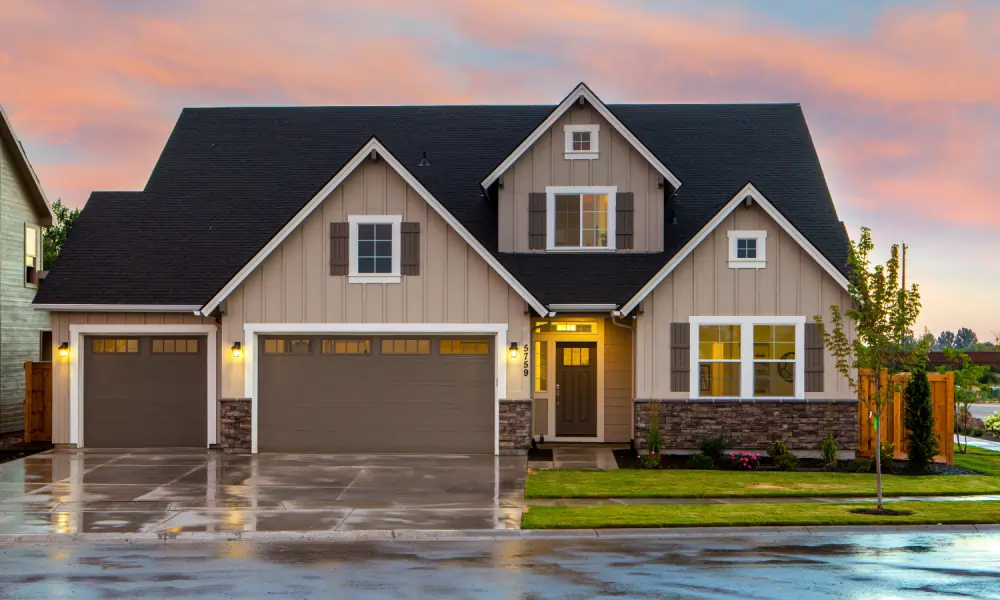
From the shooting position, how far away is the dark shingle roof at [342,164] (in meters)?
23.7

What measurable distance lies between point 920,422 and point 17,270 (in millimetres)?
23023

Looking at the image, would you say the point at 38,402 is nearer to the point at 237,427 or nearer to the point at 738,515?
the point at 237,427

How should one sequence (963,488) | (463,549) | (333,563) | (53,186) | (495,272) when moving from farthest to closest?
(53,186) < (495,272) < (963,488) < (463,549) < (333,563)

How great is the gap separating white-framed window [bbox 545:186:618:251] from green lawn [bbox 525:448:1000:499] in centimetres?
638

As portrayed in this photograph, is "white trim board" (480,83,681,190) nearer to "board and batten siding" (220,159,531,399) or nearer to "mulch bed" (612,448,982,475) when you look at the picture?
"board and batten siding" (220,159,531,399)

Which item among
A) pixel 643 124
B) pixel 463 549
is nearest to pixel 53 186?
pixel 643 124

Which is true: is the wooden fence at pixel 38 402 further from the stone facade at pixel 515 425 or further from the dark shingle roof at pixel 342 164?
the stone facade at pixel 515 425

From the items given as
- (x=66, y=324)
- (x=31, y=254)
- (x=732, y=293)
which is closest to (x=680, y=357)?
(x=732, y=293)

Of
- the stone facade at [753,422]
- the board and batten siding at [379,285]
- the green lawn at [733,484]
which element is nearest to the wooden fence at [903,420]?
the stone facade at [753,422]

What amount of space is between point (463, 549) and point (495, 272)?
32.5ft

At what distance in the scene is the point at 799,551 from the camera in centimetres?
1265

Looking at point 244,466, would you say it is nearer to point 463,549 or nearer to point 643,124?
point 463,549

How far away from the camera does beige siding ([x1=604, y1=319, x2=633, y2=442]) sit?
2397 cm

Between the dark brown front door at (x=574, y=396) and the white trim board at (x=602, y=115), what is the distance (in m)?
4.48
